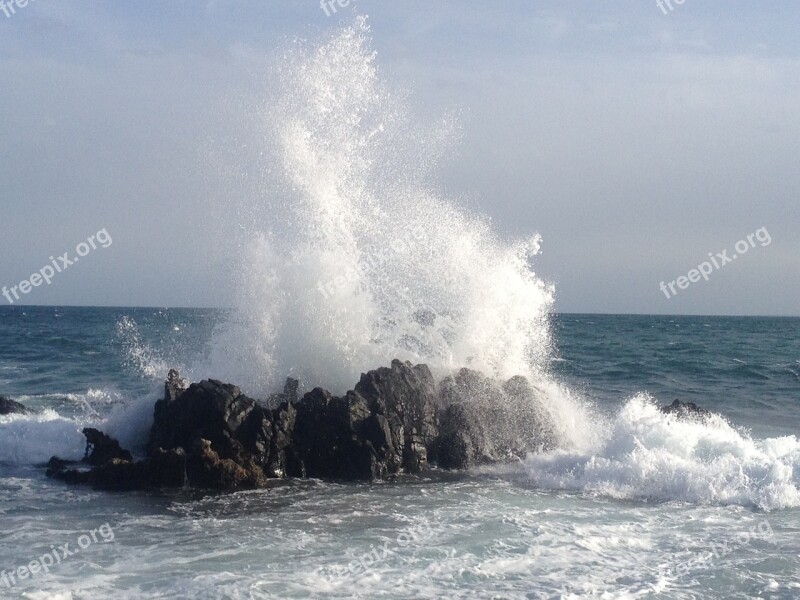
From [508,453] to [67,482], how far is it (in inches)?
334

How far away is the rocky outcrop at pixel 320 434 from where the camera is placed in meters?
14.4

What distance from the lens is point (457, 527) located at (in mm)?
11898

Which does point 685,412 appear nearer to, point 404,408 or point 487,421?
point 487,421

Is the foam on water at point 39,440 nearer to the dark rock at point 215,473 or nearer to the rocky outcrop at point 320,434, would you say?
the rocky outcrop at point 320,434

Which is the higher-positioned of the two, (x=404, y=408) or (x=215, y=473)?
(x=404, y=408)

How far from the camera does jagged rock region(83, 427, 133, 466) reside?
51.4ft

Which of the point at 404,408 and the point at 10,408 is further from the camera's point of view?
the point at 10,408

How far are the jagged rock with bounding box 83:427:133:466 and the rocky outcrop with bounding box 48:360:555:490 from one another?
20 mm

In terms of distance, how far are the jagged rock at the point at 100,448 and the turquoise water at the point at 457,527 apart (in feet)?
3.16

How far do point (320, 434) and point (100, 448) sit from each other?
4.29 meters

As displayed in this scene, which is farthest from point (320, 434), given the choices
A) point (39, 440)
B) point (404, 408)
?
point (39, 440)

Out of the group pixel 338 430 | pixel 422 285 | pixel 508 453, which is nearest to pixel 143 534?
pixel 338 430
